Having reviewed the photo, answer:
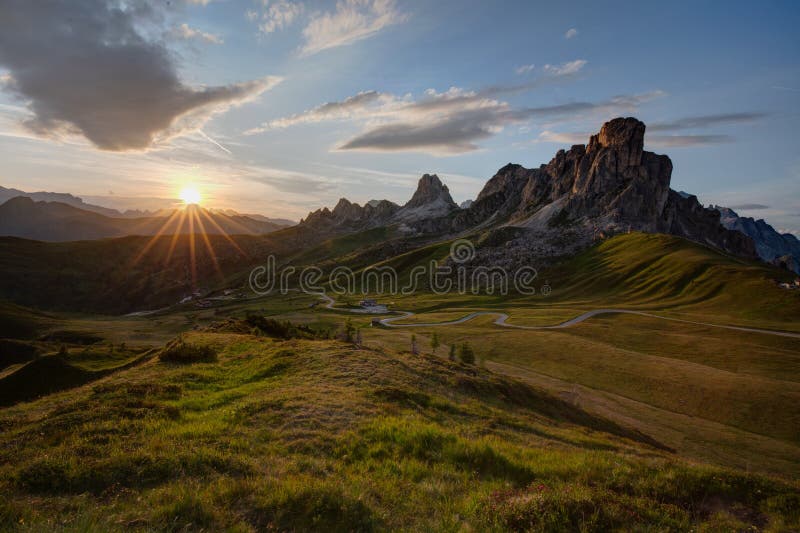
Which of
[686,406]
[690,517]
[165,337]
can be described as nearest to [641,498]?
[690,517]

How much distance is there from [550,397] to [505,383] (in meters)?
6.33

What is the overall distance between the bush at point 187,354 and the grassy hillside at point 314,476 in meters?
9.23

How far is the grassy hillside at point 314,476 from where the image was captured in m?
8.09

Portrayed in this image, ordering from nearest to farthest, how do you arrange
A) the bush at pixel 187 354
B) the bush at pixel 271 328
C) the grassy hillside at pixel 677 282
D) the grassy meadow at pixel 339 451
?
the grassy meadow at pixel 339 451 < the bush at pixel 187 354 < the bush at pixel 271 328 < the grassy hillside at pixel 677 282

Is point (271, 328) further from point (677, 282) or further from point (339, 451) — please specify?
point (677, 282)

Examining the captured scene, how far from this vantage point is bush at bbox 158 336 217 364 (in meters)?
27.8

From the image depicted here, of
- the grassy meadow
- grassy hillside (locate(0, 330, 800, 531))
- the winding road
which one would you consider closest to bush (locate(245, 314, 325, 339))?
the grassy meadow

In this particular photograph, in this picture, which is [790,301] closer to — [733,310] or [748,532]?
[733,310]

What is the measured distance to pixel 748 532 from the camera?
8.85m

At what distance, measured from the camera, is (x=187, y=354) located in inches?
1118

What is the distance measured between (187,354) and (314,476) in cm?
2318

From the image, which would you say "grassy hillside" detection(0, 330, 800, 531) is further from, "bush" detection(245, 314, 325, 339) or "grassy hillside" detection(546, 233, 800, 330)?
"grassy hillside" detection(546, 233, 800, 330)

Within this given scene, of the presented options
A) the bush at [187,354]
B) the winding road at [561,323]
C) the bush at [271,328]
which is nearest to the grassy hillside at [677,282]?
the winding road at [561,323]

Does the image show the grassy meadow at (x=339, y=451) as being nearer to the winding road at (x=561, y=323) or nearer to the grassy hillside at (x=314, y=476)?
the grassy hillside at (x=314, y=476)
